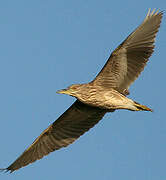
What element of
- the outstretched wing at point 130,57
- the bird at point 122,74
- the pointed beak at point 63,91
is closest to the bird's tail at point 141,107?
the bird at point 122,74

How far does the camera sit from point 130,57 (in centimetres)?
1384

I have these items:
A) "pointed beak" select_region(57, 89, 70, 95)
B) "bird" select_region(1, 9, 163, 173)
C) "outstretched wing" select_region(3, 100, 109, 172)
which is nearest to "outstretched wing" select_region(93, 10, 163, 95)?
"bird" select_region(1, 9, 163, 173)

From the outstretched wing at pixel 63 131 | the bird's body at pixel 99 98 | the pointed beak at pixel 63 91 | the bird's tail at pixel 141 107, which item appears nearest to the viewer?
the pointed beak at pixel 63 91

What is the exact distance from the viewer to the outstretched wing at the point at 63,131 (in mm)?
14961

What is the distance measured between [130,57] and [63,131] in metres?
3.03

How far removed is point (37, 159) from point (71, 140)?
3.41 feet

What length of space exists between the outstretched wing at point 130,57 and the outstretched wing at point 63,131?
1.19 metres

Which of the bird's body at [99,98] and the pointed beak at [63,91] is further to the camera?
the bird's body at [99,98]

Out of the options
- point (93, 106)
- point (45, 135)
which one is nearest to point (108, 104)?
point (93, 106)

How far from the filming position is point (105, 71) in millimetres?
13758

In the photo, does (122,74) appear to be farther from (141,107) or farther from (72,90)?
(72,90)

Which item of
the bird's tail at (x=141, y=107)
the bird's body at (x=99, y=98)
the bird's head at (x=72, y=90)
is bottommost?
the bird's tail at (x=141, y=107)

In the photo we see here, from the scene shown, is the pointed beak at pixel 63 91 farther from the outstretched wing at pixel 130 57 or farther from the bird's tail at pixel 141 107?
the bird's tail at pixel 141 107

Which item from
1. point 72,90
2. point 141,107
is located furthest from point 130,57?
point 72,90
